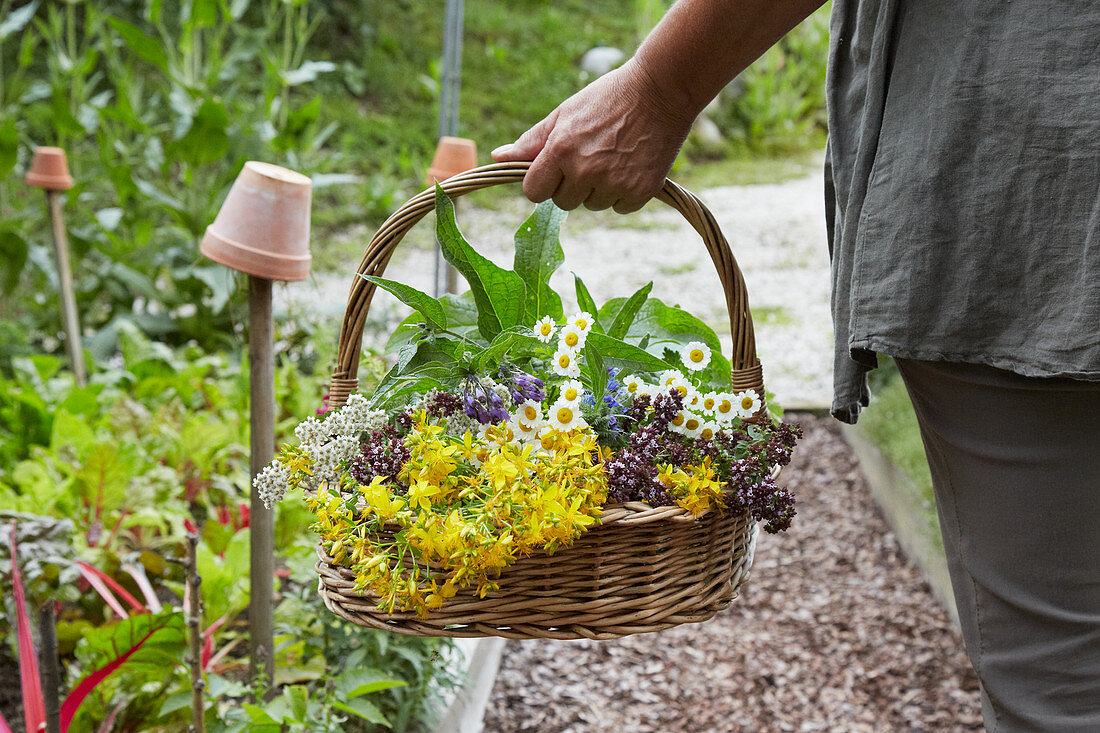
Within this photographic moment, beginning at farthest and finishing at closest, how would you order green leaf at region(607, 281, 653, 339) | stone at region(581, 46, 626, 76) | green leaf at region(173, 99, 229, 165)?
stone at region(581, 46, 626, 76) < green leaf at region(173, 99, 229, 165) < green leaf at region(607, 281, 653, 339)

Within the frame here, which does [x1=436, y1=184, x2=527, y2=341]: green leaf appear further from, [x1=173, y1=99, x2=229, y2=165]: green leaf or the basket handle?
[x1=173, y1=99, x2=229, y2=165]: green leaf

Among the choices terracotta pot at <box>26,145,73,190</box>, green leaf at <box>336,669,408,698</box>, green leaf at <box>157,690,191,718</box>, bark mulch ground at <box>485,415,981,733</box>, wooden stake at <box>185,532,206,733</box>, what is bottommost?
bark mulch ground at <box>485,415,981,733</box>

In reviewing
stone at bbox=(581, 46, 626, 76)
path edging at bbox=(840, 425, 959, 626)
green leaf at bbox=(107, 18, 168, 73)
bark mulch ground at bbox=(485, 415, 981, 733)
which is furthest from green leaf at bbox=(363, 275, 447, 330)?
stone at bbox=(581, 46, 626, 76)

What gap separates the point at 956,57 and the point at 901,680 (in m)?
1.66

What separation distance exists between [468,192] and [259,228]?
0.44 m

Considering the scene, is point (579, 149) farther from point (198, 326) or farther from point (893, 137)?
point (198, 326)

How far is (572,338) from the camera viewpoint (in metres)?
1.00

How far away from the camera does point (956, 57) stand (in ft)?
2.52

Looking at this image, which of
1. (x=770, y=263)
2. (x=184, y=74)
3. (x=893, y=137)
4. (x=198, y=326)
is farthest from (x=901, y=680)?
(x=770, y=263)

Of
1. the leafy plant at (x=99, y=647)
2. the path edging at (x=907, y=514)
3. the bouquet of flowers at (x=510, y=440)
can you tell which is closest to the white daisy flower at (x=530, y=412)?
the bouquet of flowers at (x=510, y=440)

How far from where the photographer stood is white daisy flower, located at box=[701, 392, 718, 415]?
39.6 inches

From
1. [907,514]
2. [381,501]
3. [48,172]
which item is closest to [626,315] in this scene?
[381,501]

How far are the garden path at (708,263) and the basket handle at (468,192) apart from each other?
83.2 inches

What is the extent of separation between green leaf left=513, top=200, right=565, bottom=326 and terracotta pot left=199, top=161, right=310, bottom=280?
39 cm
